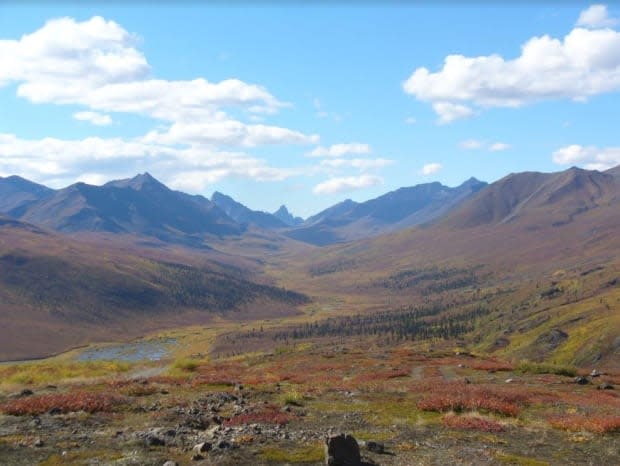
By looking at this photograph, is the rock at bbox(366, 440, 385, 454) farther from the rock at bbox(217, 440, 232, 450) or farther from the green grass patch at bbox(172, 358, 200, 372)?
the green grass patch at bbox(172, 358, 200, 372)

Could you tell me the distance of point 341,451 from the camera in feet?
64.6

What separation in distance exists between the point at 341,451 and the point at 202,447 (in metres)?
5.72

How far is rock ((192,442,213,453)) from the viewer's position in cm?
2125

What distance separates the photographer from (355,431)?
26.6 meters

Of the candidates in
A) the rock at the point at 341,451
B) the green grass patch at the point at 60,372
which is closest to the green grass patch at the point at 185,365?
the green grass patch at the point at 60,372

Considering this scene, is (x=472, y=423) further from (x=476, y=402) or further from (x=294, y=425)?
(x=294, y=425)

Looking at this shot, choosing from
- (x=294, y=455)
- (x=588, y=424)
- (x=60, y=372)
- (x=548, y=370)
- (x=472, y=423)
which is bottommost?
(x=548, y=370)

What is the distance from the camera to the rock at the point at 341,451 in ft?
64.2

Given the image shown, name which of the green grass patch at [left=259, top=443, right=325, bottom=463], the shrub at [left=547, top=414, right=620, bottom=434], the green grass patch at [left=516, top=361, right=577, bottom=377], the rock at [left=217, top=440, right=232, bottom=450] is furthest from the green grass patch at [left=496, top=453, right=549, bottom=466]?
the green grass patch at [left=516, top=361, right=577, bottom=377]

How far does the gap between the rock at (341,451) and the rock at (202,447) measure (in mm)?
4989

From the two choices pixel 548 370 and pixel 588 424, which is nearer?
pixel 588 424

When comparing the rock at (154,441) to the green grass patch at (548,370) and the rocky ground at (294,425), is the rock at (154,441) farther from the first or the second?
the green grass patch at (548,370)

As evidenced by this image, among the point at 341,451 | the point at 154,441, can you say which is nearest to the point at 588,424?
the point at 341,451

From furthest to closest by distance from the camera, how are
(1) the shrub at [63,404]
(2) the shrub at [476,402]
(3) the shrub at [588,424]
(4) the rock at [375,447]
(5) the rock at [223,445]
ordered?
(2) the shrub at [476,402] → (1) the shrub at [63,404] → (3) the shrub at [588,424] → (4) the rock at [375,447] → (5) the rock at [223,445]
